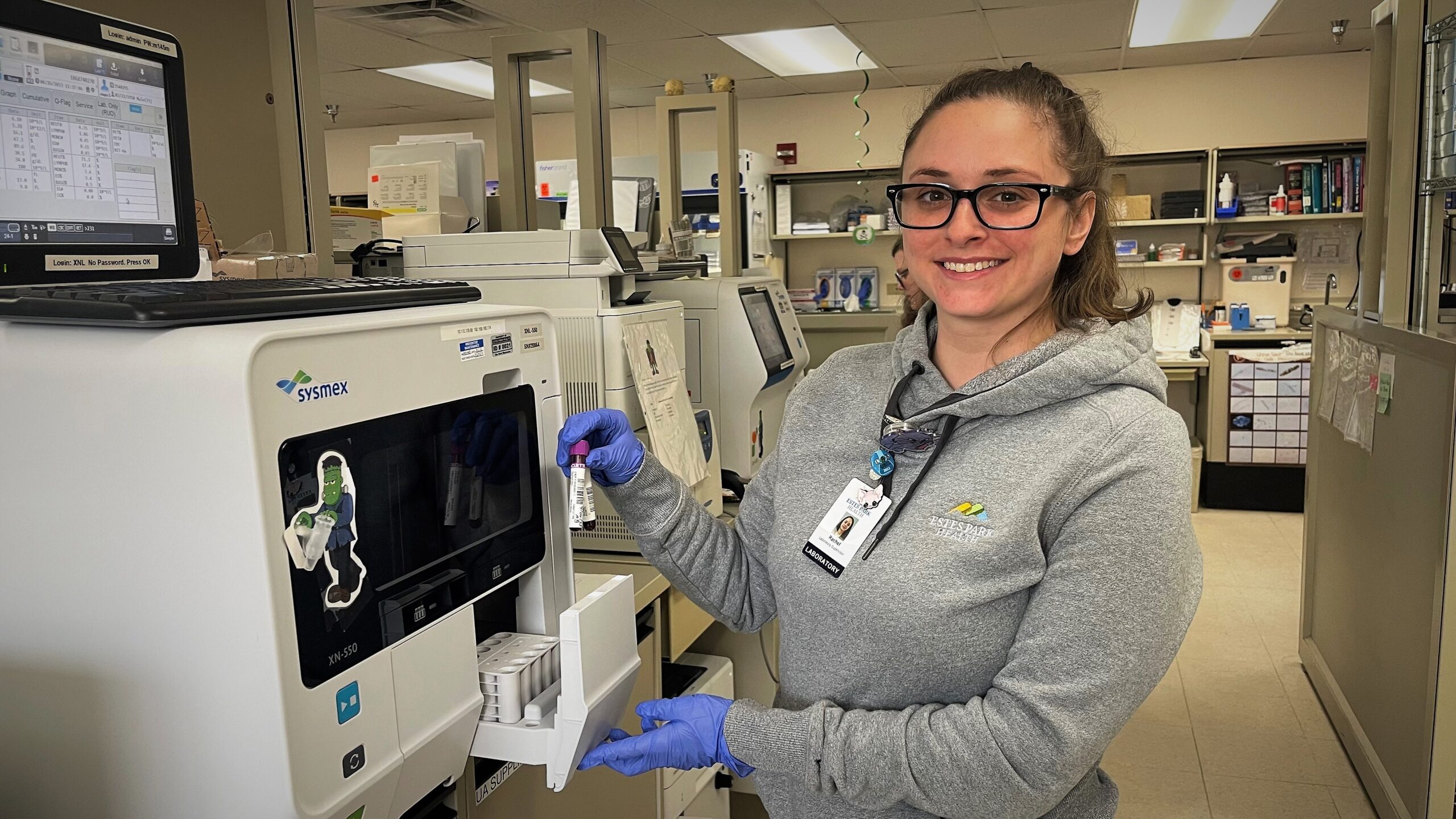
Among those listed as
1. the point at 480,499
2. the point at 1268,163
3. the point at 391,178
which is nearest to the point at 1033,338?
the point at 480,499

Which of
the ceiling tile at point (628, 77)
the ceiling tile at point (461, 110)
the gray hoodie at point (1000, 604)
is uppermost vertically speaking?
the ceiling tile at point (461, 110)

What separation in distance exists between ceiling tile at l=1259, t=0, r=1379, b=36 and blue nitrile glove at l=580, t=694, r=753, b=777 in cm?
475

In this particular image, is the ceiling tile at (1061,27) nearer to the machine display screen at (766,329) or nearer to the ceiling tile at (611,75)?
the ceiling tile at (611,75)

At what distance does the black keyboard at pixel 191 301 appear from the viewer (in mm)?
790

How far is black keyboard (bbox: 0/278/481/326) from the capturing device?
2.59 ft

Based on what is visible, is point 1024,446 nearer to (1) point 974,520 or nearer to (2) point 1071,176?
(1) point 974,520

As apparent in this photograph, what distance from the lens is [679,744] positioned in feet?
3.82

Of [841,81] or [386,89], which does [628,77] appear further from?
[386,89]

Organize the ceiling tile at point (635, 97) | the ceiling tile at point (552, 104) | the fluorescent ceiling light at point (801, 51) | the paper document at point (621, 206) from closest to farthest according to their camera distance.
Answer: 1. the paper document at point (621, 206)
2. the fluorescent ceiling light at point (801, 51)
3. the ceiling tile at point (635, 97)
4. the ceiling tile at point (552, 104)

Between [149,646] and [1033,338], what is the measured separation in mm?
942

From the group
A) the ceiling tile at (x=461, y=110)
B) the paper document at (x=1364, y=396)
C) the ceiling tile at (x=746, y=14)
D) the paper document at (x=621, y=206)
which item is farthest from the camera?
the ceiling tile at (x=461, y=110)

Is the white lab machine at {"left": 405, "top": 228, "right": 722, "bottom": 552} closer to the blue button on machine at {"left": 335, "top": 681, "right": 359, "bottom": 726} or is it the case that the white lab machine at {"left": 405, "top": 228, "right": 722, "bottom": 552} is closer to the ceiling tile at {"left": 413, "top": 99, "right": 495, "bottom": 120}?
the blue button on machine at {"left": 335, "top": 681, "right": 359, "bottom": 726}

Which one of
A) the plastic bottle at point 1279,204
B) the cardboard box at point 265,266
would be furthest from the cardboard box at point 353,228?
the plastic bottle at point 1279,204

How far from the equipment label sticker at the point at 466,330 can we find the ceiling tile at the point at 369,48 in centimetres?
397
